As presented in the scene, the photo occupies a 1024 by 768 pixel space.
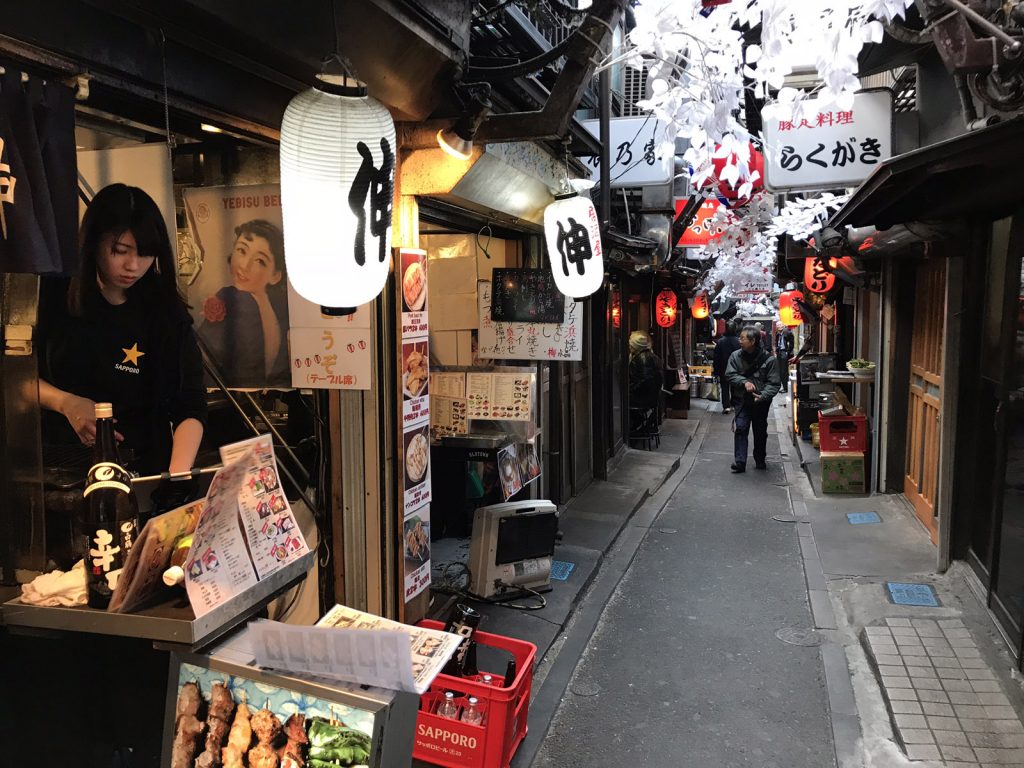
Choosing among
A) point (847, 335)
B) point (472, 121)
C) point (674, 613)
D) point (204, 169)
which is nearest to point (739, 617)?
point (674, 613)

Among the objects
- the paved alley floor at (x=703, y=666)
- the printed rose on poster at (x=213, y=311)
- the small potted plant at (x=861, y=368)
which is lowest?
the paved alley floor at (x=703, y=666)

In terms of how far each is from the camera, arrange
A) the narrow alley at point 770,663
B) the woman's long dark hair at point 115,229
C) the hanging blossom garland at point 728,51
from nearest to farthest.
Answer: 1. the woman's long dark hair at point 115,229
2. the narrow alley at point 770,663
3. the hanging blossom garland at point 728,51

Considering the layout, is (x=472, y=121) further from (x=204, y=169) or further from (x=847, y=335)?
(x=847, y=335)

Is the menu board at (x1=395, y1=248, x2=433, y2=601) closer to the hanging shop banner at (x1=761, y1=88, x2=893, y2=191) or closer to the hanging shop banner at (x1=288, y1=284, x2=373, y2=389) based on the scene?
the hanging shop banner at (x1=288, y1=284, x2=373, y2=389)

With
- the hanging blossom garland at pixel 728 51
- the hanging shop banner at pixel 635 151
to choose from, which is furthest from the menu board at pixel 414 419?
the hanging shop banner at pixel 635 151

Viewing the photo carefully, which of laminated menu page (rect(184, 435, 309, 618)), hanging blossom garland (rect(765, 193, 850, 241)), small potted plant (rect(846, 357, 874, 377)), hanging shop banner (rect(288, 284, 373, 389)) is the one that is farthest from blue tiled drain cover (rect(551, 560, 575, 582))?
hanging blossom garland (rect(765, 193, 850, 241))

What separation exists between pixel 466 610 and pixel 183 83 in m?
3.66

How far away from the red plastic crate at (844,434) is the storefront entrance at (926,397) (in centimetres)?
82

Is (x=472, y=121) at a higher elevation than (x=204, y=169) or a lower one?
higher

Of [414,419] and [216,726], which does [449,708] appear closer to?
[414,419]

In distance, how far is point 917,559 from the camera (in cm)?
788

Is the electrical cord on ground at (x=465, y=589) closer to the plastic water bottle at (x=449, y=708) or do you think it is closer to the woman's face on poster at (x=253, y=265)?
the plastic water bottle at (x=449, y=708)

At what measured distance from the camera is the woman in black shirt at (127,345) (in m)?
3.53

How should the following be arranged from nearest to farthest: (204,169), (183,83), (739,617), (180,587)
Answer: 1. (180,587)
2. (183,83)
3. (204,169)
4. (739,617)
